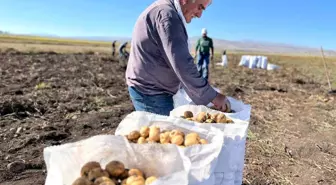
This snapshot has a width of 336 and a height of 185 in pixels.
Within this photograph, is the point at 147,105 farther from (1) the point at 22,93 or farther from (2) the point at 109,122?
(1) the point at 22,93

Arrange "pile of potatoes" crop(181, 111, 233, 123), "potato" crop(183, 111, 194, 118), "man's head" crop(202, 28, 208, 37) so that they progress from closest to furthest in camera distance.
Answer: "pile of potatoes" crop(181, 111, 233, 123), "potato" crop(183, 111, 194, 118), "man's head" crop(202, 28, 208, 37)

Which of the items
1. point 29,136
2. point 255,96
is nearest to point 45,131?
point 29,136

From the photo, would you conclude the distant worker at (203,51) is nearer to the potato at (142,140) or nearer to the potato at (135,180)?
the potato at (142,140)

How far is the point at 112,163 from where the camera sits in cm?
186

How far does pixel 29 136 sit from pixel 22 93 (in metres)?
3.89

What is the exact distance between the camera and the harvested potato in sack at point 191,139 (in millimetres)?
1919

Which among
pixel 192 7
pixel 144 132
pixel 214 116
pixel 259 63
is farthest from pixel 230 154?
pixel 259 63

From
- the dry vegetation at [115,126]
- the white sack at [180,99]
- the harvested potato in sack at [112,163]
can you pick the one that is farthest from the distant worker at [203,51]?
the harvested potato in sack at [112,163]

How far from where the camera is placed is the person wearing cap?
2.51 meters

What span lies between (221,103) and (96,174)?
1253 millimetres

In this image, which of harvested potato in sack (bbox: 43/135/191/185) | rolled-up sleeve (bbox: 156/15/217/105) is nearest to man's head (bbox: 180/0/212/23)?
rolled-up sleeve (bbox: 156/15/217/105)

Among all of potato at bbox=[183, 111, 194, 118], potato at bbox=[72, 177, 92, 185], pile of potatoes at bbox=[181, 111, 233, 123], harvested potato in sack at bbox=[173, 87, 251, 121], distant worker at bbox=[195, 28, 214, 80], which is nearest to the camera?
potato at bbox=[72, 177, 92, 185]

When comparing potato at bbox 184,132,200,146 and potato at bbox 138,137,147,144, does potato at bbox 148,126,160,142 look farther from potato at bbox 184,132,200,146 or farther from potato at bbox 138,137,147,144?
potato at bbox 184,132,200,146

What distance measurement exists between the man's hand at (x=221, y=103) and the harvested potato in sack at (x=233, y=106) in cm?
6
